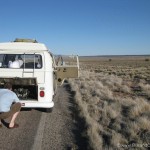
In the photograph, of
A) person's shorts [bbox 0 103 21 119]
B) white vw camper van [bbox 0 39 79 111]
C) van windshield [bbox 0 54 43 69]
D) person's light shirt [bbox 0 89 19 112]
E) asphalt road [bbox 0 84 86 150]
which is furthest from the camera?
van windshield [bbox 0 54 43 69]

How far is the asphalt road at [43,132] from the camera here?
689 cm

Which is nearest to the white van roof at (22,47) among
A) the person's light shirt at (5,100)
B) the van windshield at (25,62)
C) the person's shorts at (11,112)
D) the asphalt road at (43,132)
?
the van windshield at (25,62)

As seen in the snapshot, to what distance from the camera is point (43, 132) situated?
8133 millimetres

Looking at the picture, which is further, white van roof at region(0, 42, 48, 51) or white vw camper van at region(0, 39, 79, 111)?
white van roof at region(0, 42, 48, 51)

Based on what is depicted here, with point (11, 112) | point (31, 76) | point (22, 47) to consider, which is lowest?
point (11, 112)

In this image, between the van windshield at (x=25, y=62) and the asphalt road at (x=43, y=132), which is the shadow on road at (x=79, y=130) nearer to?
the asphalt road at (x=43, y=132)

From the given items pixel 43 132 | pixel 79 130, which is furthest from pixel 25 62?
pixel 79 130

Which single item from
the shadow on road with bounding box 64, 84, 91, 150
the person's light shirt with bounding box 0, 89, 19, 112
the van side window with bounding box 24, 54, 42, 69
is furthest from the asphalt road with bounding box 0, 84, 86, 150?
the van side window with bounding box 24, 54, 42, 69

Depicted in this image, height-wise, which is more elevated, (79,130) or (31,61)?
(31,61)

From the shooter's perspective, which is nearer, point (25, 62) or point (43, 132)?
point (43, 132)

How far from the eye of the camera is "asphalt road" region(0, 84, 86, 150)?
6895 mm

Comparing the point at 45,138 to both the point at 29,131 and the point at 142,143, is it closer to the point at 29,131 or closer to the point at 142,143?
the point at 29,131

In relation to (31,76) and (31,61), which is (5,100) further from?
(31,61)

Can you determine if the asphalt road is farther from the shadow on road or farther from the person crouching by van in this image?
the person crouching by van
